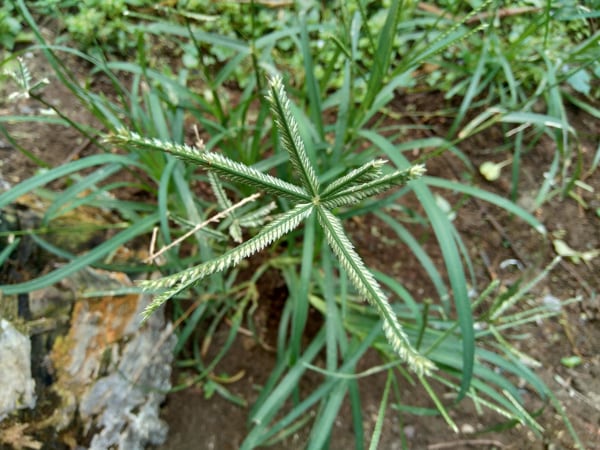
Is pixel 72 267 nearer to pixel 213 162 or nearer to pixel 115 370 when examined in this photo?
pixel 115 370

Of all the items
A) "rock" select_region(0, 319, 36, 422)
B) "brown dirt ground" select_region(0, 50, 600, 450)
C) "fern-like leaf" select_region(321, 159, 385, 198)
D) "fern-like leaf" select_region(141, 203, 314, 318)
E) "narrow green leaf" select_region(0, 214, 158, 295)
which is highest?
"fern-like leaf" select_region(321, 159, 385, 198)

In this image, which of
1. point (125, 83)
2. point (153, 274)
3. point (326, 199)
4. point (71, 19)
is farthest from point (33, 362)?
point (71, 19)

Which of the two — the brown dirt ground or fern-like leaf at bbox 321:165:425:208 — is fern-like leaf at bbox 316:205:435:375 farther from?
the brown dirt ground

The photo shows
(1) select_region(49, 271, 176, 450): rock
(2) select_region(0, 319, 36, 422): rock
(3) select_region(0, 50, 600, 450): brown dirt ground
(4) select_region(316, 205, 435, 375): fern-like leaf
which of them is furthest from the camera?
(3) select_region(0, 50, 600, 450): brown dirt ground

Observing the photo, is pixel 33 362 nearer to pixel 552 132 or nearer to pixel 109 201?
pixel 109 201

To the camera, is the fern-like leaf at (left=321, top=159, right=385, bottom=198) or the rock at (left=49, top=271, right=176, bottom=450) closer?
the fern-like leaf at (left=321, top=159, right=385, bottom=198)

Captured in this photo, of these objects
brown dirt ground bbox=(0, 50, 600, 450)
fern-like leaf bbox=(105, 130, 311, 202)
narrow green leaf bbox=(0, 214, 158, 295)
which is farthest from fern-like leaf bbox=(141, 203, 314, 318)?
brown dirt ground bbox=(0, 50, 600, 450)

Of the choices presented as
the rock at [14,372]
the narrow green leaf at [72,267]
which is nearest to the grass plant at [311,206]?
the narrow green leaf at [72,267]
